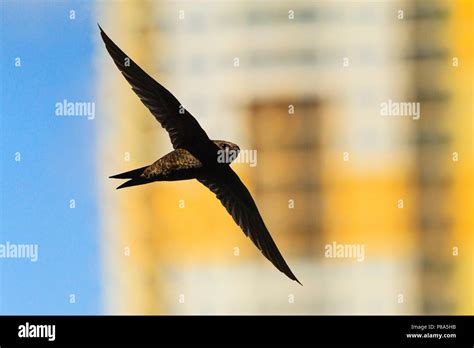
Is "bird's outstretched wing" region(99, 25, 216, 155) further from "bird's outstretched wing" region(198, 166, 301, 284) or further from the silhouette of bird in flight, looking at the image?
"bird's outstretched wing" region(198, 166, 301, 284)

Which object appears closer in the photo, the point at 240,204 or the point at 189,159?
the point at 189,159

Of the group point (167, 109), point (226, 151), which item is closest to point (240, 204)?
point (226, 151)

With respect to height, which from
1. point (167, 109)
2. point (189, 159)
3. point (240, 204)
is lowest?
point (240, 204)

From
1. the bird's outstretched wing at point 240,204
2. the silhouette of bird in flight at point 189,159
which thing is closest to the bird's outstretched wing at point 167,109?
the silhouette of bird in flight at point 189,159

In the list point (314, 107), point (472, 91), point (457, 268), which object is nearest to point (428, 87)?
point (472, 91)

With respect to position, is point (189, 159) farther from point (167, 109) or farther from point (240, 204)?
point (240, 204)

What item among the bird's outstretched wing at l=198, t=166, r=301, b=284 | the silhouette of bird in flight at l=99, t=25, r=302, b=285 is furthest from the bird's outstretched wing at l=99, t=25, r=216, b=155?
the bird's outstretched wing at l=198, t=166, r=301, b=284
